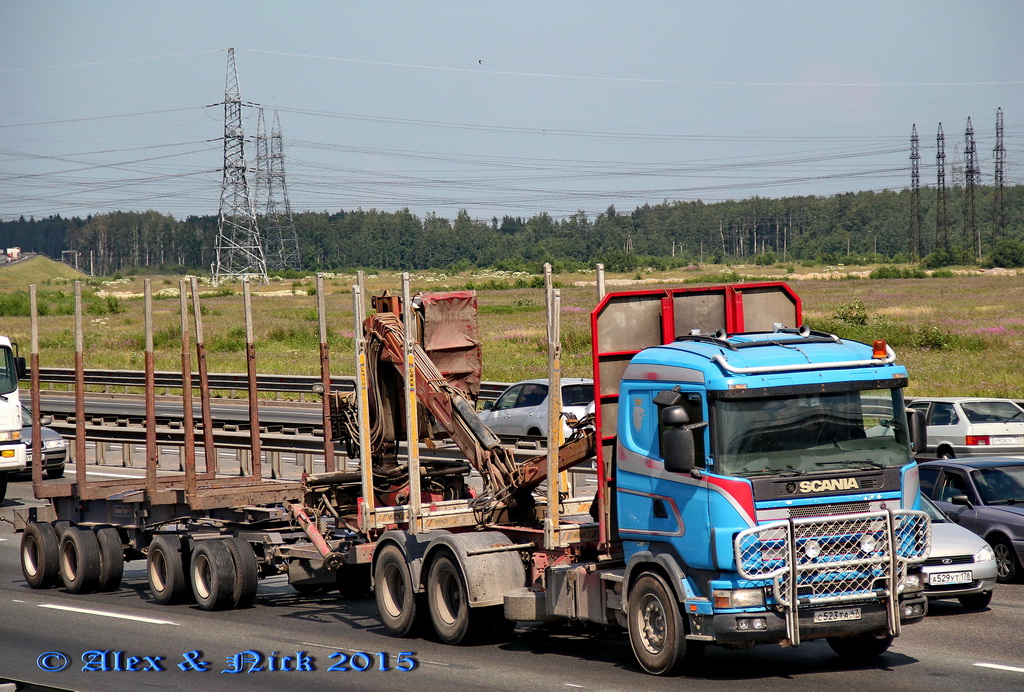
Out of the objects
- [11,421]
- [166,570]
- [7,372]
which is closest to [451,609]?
[166,570]

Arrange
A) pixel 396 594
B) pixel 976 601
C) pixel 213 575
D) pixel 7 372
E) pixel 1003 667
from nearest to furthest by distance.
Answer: pixel 1003 667
pixel 396 594
pixel 976 601
pixel 213 575
pixel 7 372

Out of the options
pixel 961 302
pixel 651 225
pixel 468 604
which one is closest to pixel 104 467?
pixel 468 604

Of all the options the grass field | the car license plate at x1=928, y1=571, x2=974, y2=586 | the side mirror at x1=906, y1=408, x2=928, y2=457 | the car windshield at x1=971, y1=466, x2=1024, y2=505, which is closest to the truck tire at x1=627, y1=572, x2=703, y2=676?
the side mirror at x1=906, y1=408, x2=928, y2=457

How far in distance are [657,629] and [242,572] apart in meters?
5.49

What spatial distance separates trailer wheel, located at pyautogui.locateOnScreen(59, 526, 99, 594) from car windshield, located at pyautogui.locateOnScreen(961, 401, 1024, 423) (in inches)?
655

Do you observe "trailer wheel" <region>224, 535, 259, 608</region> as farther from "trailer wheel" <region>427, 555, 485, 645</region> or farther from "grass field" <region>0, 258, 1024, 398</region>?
"grass field" <region>0, 258, 1024, 398</region>

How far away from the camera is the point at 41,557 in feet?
48.9

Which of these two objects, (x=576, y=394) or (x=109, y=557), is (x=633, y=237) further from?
(x=109, y=557)

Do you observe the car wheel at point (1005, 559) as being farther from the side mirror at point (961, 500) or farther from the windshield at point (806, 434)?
the windshield at point (806, 434)

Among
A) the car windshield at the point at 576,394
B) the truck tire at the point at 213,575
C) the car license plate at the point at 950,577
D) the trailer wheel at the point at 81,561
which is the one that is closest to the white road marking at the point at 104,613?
the truck tire at the point at 213,575

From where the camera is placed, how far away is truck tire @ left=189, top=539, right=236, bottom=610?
12727 mm

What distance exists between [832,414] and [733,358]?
0.81 meters

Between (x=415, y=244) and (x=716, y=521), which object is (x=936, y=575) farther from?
(x=415, y=244)

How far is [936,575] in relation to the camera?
38.8 ft
